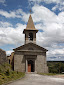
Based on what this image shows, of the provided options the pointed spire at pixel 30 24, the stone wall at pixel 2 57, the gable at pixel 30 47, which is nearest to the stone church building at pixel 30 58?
the gable at pixel 30 47

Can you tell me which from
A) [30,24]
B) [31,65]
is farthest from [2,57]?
[30,24]

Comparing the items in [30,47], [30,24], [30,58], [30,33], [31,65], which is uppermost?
[30,24]

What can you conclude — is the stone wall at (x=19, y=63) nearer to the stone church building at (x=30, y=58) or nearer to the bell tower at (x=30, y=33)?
the stone church building at (x=30, y=58)

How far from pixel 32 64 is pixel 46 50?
536cm

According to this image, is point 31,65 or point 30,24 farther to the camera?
point 30,24

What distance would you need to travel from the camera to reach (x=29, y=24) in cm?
3350

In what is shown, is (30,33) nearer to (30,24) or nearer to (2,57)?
(30,24)

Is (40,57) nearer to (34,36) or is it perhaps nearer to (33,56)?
(33,56)

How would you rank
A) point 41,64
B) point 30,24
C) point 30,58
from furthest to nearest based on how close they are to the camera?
point 30,24
point 41,64
point 30,58

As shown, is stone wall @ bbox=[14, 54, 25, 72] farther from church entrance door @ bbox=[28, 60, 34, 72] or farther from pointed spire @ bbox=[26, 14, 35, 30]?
pointed spire @ bbox=[26, 14, 35, 30]

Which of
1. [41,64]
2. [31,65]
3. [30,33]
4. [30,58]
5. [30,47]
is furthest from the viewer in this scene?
[30,33]

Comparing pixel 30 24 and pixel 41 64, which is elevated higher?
pixel 30 24

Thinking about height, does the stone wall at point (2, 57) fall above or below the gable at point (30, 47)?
below

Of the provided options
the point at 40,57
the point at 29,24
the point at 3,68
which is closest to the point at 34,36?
the point at 29,24
